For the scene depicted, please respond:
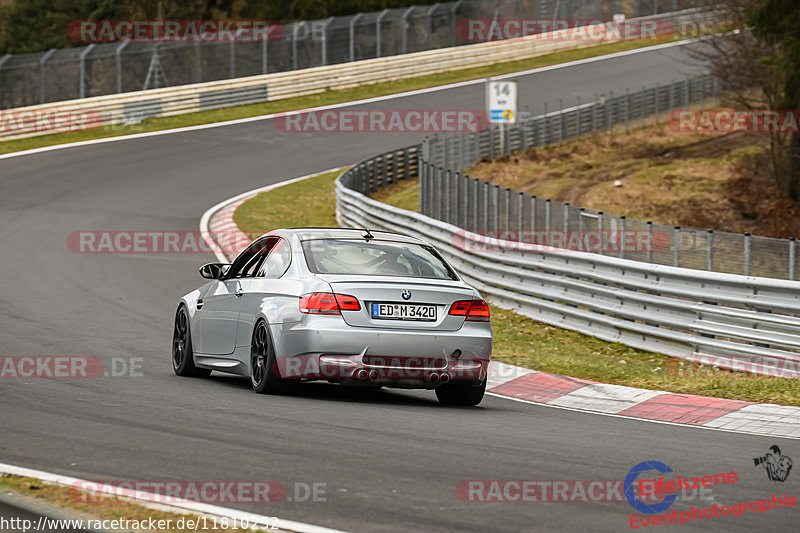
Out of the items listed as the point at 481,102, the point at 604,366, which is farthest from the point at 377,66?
the point at 604,366

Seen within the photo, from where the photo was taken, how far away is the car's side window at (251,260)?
11.3m

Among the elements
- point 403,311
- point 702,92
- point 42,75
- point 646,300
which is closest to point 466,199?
point 646,300

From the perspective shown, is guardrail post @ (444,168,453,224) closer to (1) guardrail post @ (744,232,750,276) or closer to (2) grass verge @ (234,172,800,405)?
(2) grass verge @ (234,172,800,405)

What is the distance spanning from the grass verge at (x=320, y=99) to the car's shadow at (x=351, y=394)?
86.2 feet

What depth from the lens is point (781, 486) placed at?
691cm

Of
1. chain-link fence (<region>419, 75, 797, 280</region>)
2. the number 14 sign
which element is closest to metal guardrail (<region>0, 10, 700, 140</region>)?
chain-link fence (<region>419, 75, 797, 280</region>)

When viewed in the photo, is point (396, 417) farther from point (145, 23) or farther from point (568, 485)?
point (145, 23)

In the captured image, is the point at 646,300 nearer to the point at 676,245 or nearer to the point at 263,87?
the point at 676,245

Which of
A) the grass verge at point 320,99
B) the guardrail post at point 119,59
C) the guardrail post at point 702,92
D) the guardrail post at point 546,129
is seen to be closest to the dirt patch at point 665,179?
the guardrail post at point 546,129

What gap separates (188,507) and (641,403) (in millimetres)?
5780

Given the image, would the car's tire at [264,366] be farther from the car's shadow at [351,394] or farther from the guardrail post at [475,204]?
the guardrail post at [475,204]

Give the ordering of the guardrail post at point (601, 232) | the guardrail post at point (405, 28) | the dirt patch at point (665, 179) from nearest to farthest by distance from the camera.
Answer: the guardrail post at point (601, 232) < the dirt patch at point (665, 179) < the guardrail post at point (405, 28)

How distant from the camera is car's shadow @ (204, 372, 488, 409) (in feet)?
34.0

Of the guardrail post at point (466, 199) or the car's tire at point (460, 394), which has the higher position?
the car's tire at point (460, 394)
